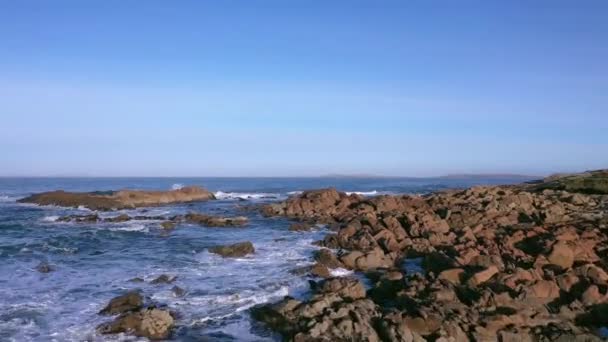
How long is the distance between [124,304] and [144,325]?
195cm

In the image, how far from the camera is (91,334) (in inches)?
460

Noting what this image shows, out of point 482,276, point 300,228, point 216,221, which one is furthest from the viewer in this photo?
point 216,221

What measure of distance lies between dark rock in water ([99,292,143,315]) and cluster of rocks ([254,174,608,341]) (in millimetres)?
3235

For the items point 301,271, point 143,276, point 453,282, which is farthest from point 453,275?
point 143,276

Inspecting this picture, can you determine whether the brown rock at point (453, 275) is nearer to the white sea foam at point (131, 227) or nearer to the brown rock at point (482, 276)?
the brown rock at point (482, 276)

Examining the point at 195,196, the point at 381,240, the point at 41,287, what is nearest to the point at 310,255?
the point at 381,240

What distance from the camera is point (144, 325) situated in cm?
1180

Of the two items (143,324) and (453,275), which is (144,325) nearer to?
(143,324)

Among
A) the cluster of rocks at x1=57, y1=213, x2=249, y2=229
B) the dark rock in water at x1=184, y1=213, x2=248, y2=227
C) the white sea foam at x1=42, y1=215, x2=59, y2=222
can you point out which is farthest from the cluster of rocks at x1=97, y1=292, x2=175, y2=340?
the white sea foam at x1=42, y1=215, x2=59, y2=222

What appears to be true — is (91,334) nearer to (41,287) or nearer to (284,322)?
(284,322)

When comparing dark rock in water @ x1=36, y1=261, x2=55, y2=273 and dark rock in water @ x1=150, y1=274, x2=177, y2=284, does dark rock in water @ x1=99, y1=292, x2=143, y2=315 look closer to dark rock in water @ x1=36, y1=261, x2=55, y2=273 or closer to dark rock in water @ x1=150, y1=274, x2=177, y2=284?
dark rock in water @ x1=150, y1=274, x2=177, y2=284

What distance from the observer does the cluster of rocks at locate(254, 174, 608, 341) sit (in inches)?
428

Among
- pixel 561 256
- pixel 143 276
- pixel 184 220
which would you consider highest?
pixel 561 256

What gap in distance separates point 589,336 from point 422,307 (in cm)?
311
